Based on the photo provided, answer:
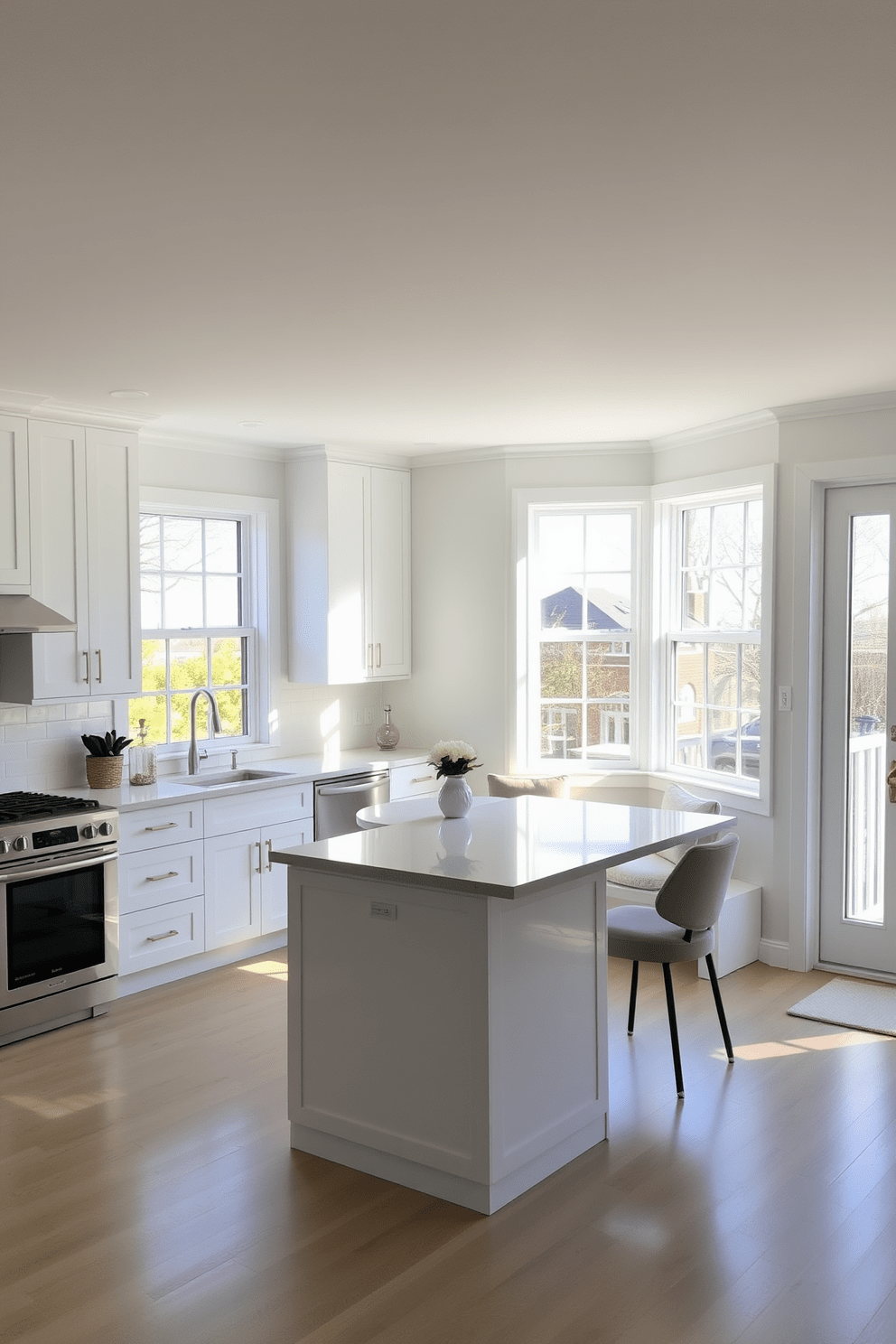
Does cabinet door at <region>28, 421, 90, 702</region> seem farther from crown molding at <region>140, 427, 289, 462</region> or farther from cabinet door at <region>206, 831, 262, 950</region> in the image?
cabinet door at <region>206, 831, 262, 950</region>

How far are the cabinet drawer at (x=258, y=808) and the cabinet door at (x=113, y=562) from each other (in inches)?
27.8

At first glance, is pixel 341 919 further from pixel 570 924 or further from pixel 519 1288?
pixel 519 1288

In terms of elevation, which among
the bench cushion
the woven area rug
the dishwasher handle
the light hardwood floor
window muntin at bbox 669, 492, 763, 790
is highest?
window muntin at bbox 669, 492, 763, 790

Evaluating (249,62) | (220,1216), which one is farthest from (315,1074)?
(249,62)

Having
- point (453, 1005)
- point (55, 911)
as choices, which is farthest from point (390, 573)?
point (453, 1005)

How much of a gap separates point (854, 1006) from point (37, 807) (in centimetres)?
356

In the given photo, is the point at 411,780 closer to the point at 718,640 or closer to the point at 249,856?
the point at 249,856

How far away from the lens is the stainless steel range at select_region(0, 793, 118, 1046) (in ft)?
14.4

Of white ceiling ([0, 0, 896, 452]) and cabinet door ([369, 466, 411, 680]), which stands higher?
white ceiling ([0, 0, 896, 452])

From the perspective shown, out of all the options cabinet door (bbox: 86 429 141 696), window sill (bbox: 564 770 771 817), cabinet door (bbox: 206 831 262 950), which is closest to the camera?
cabinet door (bbox: 86 429 141 696)

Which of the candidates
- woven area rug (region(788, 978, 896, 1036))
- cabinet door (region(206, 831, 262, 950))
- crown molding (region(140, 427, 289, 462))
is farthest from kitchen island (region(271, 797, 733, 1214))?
crown molding (region(140, 427, 289, 462))

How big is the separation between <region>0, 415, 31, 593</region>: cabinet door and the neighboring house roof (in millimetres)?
2935

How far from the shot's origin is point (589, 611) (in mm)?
6422

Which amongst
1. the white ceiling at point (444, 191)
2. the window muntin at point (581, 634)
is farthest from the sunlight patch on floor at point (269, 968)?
the white ceiling at point (444, 191)
